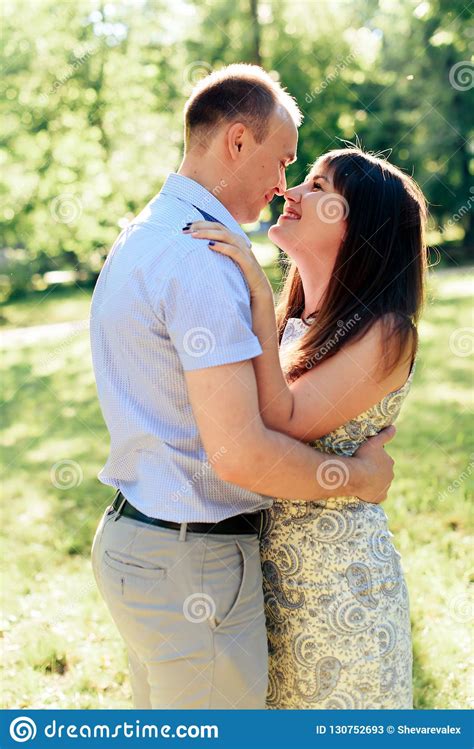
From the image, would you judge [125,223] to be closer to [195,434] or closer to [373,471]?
[373,471]

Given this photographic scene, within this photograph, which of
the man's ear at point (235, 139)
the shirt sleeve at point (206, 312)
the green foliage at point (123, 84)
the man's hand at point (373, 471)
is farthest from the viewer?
the green foliage at point (123, 84)

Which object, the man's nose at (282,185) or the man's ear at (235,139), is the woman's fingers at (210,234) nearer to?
the man's ear at (235,139)

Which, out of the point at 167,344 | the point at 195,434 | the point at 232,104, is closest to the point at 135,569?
the point at 195,434

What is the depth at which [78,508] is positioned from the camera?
672cm

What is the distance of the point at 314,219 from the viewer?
2.60 meters

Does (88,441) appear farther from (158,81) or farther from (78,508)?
(158,81)

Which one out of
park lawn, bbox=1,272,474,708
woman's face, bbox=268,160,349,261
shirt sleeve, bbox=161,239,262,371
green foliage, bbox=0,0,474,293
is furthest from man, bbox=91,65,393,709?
green foliage, bbox=0,0,474,293

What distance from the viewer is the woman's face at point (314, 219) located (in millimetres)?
2557

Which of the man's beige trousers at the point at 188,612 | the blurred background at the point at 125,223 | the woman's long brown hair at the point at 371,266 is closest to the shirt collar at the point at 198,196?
the woman's long brown hair at the point at 371,266

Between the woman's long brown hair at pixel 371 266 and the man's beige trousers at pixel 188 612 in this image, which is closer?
the man's beige trousers at pixel 188 612

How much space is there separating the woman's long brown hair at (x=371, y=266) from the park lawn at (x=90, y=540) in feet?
2.64

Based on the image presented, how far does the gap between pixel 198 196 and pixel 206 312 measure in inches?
16.5

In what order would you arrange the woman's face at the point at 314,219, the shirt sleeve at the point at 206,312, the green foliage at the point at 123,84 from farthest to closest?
the green foliage at the point at 123,84, the woman's face at the point at 314,219, the shirt sleeve at the point at 206,312
